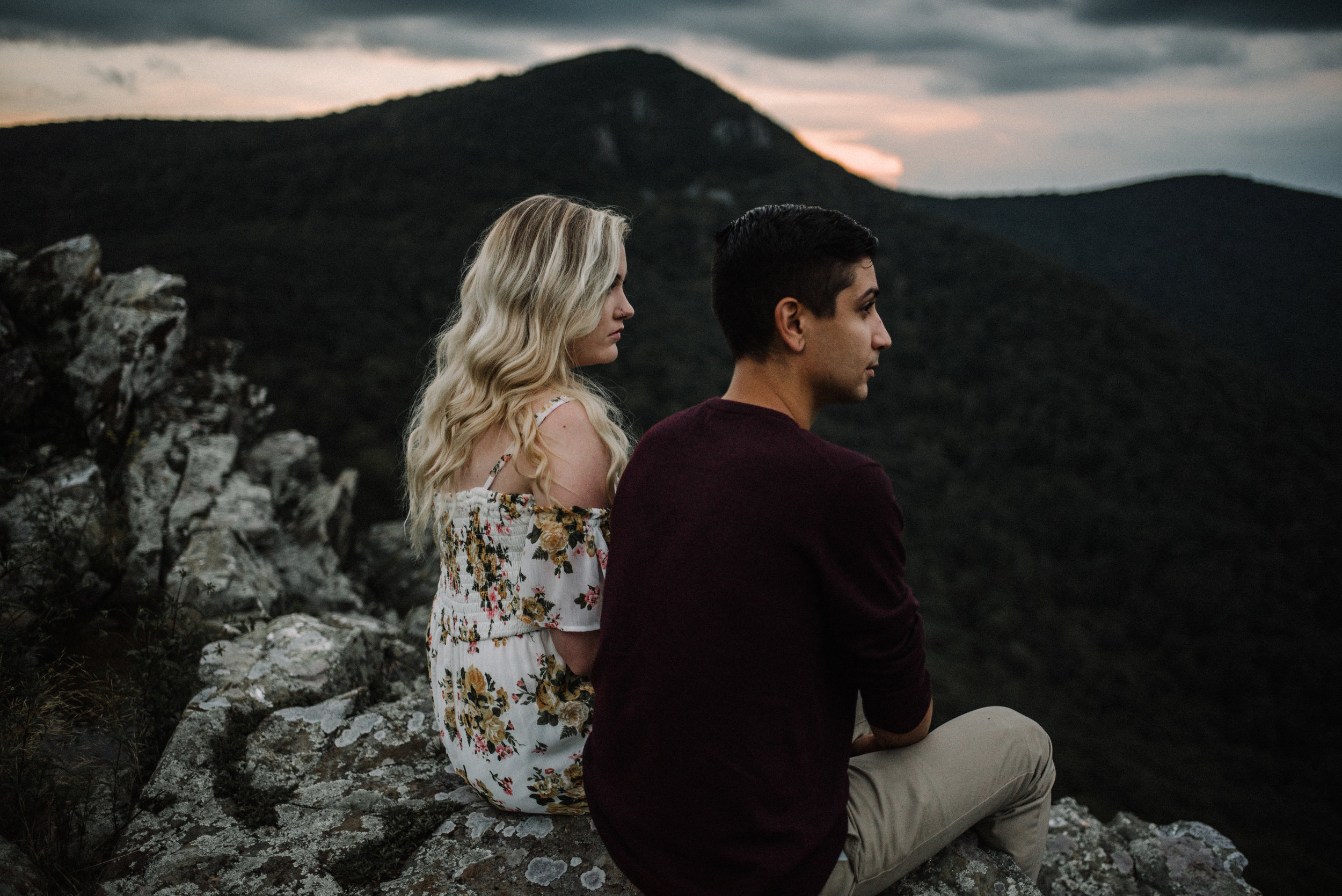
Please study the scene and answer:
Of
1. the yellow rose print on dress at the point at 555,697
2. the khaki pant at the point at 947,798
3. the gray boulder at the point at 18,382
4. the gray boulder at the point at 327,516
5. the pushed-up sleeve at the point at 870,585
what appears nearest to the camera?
the pushed-up sleeve at the point at 870,585

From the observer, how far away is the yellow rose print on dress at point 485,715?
6.06 ft

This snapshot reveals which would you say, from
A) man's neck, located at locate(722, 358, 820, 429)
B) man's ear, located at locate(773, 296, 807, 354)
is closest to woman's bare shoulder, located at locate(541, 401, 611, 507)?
man's neck, located at locate(722, 358, 820, 429)

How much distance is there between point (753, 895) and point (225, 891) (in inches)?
54.5

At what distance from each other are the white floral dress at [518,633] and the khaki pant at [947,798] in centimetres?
72

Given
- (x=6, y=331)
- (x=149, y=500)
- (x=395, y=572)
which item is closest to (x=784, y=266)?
(x=149, y=500)

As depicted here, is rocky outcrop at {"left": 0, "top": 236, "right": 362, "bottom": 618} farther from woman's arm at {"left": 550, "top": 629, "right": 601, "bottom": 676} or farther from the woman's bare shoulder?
the woman's bare shoulder

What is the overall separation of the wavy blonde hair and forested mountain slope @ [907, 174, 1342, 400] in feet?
223

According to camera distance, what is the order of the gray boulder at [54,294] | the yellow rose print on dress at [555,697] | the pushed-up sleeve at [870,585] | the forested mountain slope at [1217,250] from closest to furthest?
the pushed-up sleeve at [870,585] < the yellow rose print on dress at [555,697] < the gray boulder at [54,294] < the forested mountain slope at [1217,250]

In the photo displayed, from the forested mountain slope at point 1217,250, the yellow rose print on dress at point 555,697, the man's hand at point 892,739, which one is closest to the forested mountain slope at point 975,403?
the yellow rose print on dress at point 555,697

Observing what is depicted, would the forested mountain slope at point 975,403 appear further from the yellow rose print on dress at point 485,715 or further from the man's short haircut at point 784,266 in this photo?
the man's short haircut at point 784,266

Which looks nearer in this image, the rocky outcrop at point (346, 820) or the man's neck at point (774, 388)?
the man's neck at point (774, 388)

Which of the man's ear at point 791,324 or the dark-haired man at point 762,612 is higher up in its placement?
the man's ear at point 791,324

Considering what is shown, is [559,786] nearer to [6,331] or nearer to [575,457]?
[575,457]

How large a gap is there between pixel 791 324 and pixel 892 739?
3.29 feet
